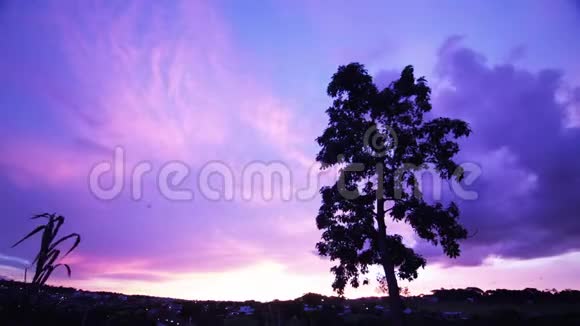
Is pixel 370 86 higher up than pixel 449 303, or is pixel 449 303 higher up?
pixel 370 86

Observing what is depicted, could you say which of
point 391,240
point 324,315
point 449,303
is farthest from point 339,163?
point 449,303

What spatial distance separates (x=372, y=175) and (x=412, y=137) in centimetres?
340

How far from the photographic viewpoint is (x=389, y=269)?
23031 millimetres

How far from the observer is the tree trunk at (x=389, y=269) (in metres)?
22.0

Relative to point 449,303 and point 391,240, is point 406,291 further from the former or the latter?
point 449,303

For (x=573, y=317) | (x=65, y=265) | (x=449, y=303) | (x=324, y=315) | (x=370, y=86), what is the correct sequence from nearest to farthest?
(x=65, y=265) → (x=370, y=86) → (x=324, y=315) → (x=573, y=317) → (x=449, y=303)

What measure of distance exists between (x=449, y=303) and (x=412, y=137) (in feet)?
367

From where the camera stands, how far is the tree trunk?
864 inches

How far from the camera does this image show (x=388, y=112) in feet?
80.8

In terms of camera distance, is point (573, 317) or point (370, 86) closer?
point (370, 86)

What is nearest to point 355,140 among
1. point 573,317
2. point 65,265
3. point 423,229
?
point 423,229

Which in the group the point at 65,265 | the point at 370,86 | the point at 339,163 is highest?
the point at 370,86

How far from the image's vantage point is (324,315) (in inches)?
2180

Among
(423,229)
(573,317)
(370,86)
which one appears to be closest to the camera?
(423,229)
